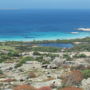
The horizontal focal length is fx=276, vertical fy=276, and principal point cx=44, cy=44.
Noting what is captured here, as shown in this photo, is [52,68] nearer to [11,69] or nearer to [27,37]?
[11,69]

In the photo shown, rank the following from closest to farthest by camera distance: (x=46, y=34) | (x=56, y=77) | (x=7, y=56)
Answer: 1. (x=56, y=77)
2. (x=7, y=56)
3. (x=46, y=34)

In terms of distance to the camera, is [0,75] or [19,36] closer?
[0,75]

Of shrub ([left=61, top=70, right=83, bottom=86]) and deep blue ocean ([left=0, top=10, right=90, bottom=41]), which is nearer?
shrub ([left=61, top=70, right=83, bottom=86])

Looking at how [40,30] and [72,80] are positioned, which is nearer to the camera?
[72,80]

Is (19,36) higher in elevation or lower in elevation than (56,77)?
higher

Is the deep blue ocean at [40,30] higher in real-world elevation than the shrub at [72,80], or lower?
higher

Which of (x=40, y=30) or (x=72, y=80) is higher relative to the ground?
(x=40, y=30)

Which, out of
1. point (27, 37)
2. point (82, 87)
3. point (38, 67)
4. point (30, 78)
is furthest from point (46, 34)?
point (82, 87)

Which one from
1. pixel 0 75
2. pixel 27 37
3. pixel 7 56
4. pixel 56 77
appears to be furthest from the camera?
pixel 27 37

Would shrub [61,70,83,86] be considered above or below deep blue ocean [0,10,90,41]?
below

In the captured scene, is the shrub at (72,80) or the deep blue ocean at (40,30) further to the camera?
the deep blue ocean at (40,30)
